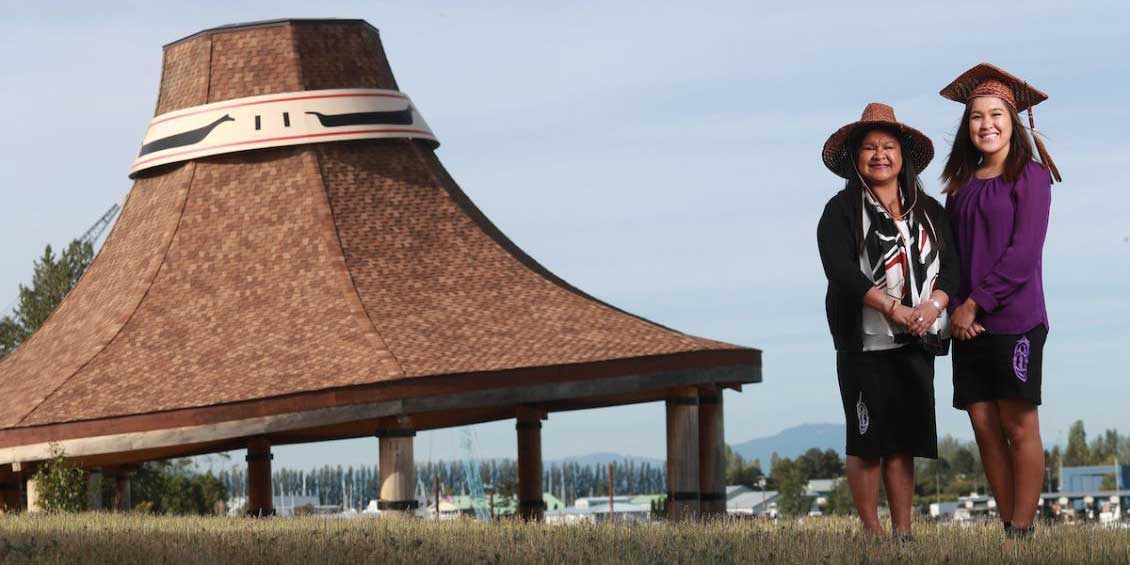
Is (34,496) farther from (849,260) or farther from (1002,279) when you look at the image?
(1002,279)

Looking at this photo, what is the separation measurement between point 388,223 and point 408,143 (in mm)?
2092

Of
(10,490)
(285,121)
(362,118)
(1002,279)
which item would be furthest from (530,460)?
(1002,279)

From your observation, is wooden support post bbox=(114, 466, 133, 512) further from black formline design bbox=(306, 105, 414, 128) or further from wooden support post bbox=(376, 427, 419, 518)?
wooden support post bbox=(376, 427, 419, 518)

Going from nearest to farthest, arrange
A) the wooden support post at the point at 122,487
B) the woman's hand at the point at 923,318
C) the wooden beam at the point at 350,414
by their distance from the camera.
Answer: the woman's hand at the point at 923,318
the wooden beam at the point at 350,414
the wooden support post at the point at 122,487

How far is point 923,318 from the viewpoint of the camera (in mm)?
9953

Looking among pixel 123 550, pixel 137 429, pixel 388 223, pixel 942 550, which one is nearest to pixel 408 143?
pixel 388 223

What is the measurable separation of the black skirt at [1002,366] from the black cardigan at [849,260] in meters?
0.37

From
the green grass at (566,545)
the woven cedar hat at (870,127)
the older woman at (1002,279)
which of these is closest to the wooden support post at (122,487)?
the green grass at (566,545)

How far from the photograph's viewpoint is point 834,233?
407 inches

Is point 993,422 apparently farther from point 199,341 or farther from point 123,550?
point 199,341

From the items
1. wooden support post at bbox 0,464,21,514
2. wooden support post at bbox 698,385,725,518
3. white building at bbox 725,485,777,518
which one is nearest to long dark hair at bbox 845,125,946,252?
wooden support post at bbox 698,385,725,518

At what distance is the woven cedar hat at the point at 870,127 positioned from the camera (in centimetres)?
1053

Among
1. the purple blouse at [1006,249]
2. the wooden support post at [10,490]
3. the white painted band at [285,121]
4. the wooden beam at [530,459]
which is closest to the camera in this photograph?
the purple blouse at [1006,249]

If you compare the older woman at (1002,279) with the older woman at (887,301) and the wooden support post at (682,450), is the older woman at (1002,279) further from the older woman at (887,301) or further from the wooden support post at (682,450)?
the wooden support post at (682,450)
